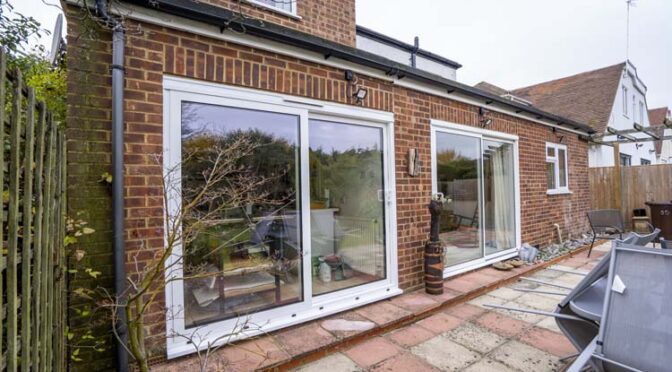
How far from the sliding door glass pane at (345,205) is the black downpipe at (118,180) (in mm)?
1766

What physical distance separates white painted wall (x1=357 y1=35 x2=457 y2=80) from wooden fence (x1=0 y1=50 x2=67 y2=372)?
7.07 m

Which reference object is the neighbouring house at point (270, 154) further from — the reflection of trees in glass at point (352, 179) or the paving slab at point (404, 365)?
the paving slab at point (404, 365)

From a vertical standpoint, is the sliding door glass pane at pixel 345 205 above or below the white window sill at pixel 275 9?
below

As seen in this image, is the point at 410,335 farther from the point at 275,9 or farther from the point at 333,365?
the point at 275,9

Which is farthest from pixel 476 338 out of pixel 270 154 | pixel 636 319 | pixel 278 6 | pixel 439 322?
pixel 278 6

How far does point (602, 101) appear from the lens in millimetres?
12781

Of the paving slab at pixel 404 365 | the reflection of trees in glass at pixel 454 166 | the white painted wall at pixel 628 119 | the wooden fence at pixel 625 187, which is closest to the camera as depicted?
the paving slab at pixel 404 365

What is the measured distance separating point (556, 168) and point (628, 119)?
10.8m

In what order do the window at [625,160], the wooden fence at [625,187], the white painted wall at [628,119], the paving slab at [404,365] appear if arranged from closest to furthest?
the paving slab at [404,365], the wooden fence at [625,187], the white painted wall at [628,119], the window at [625,160]

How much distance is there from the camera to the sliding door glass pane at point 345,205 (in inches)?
141

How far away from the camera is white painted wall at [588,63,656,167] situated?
11.4 m

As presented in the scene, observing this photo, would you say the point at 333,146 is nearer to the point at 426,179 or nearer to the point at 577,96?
the point at 426,179

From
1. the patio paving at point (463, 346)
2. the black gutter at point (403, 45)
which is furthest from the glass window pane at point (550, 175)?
the black gutter at point (403, 45)

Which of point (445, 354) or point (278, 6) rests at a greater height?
point (278, 6)
